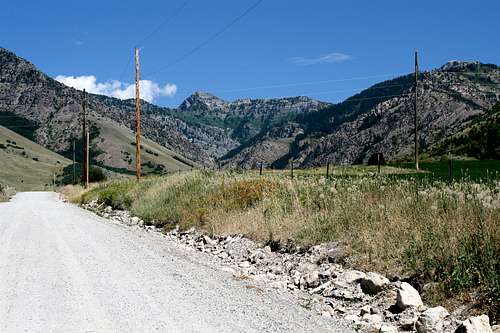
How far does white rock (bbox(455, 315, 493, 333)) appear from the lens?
530cm

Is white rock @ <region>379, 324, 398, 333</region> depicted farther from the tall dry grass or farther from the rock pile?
the tall dry grass

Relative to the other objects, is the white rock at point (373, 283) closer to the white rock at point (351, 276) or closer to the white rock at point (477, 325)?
the white rock at point (351, 276)

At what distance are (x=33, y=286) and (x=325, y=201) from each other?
665cm

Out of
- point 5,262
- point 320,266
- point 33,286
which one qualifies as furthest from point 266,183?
point 33,286

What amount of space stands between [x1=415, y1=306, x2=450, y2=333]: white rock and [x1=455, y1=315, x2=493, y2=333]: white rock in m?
0.37

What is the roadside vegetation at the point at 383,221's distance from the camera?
6.98m

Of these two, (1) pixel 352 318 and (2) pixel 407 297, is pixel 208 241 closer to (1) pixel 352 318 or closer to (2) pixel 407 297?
(1) pixel 352 318

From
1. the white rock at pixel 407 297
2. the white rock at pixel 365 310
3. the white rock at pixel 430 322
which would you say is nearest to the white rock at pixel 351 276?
the white rock at pixel 365 310

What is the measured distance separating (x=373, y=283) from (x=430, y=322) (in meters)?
1.74

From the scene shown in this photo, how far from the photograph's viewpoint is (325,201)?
1223cm

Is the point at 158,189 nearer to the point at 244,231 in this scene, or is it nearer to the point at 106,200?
the point at 106,200

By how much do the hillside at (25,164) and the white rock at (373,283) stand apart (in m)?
120

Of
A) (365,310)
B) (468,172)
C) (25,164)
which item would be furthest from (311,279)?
(25,164)

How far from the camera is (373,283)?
7.62 meters
